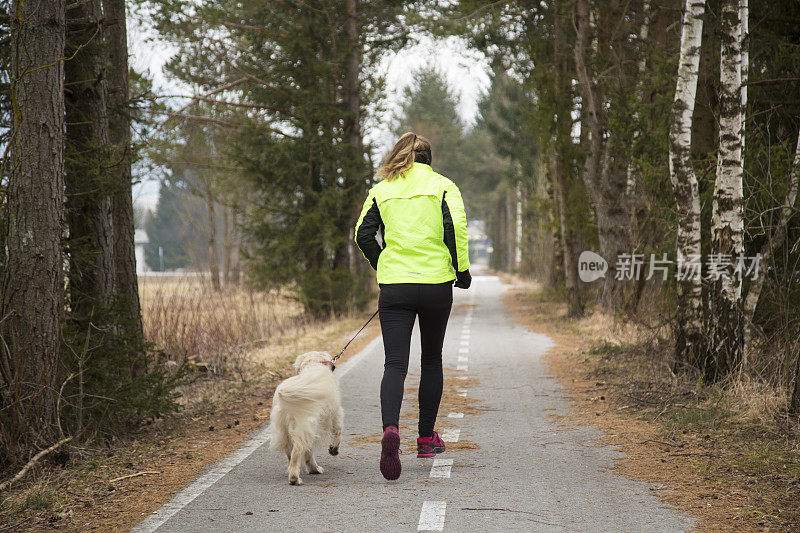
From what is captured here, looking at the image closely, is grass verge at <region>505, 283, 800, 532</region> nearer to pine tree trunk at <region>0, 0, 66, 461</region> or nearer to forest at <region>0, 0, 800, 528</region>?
forest at <region>0, 0, 800, 528</region>

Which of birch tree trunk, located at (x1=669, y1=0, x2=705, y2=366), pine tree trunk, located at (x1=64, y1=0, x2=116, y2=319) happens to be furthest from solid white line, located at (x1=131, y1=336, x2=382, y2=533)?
birch tree trunk, located at (x1=669, y1=0, x2=705, y2=366)

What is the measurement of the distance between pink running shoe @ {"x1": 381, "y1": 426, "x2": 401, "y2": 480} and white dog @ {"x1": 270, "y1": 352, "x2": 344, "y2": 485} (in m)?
0.49

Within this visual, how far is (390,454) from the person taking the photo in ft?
17.7

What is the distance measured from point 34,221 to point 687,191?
7180mm

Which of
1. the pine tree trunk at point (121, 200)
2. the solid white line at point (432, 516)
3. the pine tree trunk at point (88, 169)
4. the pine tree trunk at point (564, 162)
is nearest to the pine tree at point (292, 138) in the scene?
the pine tree trunk at point (564, 162)

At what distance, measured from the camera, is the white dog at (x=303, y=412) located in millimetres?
5355

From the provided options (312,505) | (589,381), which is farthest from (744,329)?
(312,505)

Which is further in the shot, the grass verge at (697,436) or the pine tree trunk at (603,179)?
the pine tree trunk at (603,179)

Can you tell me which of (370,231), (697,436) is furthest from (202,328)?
(697,436)

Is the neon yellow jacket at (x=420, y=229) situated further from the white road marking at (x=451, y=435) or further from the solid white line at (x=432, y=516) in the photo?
the white road marking at (x=451, y=435)

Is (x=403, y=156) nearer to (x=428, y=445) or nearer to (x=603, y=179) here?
(x=428, y=445)

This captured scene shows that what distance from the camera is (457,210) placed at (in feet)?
18.7

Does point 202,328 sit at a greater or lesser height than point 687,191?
lesser

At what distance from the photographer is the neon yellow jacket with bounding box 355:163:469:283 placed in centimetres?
570
